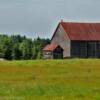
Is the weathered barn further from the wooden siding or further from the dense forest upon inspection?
the dense forest

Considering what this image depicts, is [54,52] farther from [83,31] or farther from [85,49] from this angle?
[83,31]

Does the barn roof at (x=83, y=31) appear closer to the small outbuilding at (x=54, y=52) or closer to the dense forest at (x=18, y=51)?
the small outbuilding at (x=54, y=52)

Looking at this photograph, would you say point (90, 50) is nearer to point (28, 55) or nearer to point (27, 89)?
point (28, 55)

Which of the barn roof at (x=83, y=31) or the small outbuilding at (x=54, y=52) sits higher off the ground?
the barn roof at (x=83, y=31)

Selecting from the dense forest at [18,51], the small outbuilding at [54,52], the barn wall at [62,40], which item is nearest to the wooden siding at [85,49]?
the barn wall at [62,40]

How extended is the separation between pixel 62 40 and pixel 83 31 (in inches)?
174

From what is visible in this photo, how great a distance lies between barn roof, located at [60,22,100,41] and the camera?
355 ft

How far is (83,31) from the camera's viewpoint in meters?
109

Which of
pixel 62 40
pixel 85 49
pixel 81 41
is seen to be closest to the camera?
pixel 81 41

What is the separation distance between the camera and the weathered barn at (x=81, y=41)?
108000mm

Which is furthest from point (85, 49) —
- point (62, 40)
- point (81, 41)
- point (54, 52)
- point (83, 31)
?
point (54, 52)

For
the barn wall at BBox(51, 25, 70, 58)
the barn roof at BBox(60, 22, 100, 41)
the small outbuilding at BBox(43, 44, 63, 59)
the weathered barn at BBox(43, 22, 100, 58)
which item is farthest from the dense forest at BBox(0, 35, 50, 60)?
the barn roof at BBox(60, 22, 100, 41)

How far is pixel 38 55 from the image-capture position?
117125mm

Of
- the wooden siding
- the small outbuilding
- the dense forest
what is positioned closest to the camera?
the wooden siding
